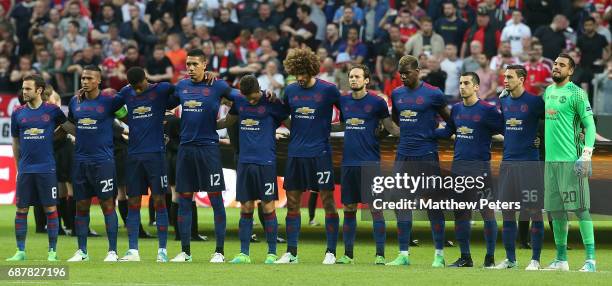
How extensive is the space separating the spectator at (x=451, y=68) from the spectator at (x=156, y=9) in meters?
7.84

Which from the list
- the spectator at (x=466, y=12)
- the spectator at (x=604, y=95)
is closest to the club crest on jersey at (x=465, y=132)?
the spectator at (x=604, y=95)

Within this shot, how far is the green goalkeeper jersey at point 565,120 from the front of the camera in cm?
1478

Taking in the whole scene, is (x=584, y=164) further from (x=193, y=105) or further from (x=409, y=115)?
(x=193, y=105)

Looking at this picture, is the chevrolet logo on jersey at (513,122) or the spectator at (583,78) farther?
the spectator at (583,78)

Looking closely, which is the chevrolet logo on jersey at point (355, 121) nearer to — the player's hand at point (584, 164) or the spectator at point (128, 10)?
the player's hand at point (584, 164)

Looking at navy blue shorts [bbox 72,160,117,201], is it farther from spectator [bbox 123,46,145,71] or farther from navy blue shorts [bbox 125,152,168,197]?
spectator [bbox 123,46,145,71]

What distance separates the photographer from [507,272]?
1465 centimetres

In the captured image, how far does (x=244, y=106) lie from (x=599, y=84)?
10262mm

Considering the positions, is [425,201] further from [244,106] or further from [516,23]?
[516,23]

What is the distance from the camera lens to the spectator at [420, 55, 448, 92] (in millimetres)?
25484

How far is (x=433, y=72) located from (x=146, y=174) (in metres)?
10.3

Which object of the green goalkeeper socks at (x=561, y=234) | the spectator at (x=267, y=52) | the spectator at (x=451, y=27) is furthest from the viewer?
the spectator at (x=267, y=52)

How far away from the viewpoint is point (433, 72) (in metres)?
25.6

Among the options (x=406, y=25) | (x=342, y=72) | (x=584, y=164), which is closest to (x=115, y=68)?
(x=342, y=72)
